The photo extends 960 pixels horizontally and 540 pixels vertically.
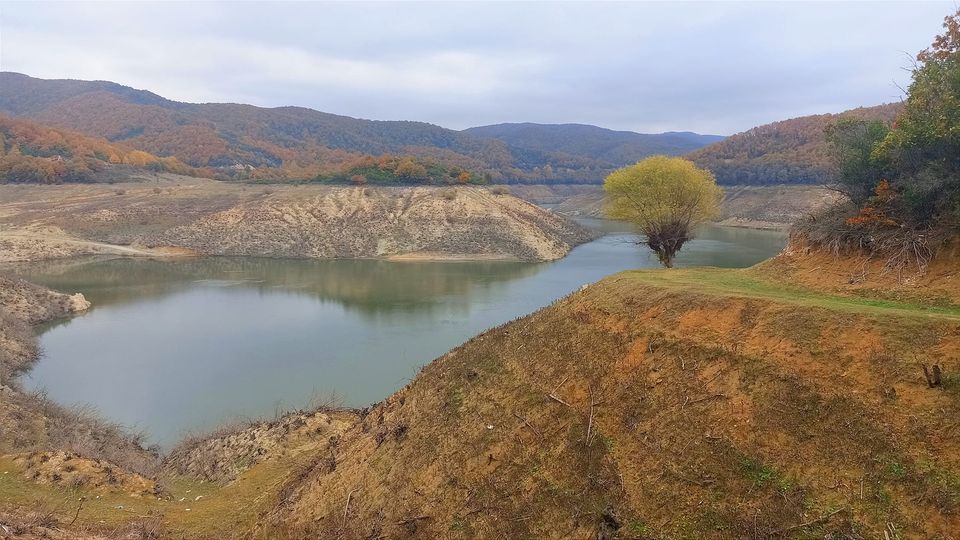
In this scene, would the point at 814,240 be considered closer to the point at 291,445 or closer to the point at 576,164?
the point at 291,445

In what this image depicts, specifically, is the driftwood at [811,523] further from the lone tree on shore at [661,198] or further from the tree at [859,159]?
the lone tree on shore at [661,198]

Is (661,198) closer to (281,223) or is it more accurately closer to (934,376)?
(934,376)

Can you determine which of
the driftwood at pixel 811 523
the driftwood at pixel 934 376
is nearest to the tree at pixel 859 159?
the driftwood at pixel 934 376

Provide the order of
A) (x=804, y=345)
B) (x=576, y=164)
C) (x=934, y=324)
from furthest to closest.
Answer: (x=576, y=164), (x=804, y=345), (x=934, y=324)

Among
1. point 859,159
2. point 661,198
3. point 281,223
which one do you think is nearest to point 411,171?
point 281,223

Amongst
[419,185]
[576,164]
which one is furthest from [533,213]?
[576,164]

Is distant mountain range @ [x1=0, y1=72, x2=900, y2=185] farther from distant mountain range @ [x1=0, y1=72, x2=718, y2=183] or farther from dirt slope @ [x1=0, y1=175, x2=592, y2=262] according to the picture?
dirt slope @ [x1=0, y1=175, x2=592, y2=262]
